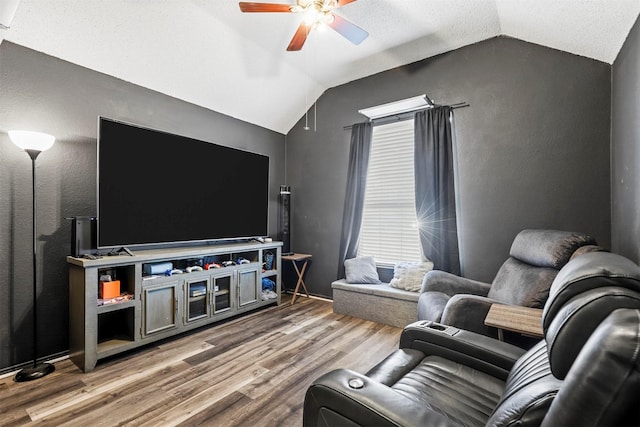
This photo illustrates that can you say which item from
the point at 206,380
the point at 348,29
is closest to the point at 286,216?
the point at 206,380

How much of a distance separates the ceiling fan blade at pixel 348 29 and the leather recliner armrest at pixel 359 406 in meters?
2.36

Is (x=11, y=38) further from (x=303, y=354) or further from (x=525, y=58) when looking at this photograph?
(x=525, y=58)

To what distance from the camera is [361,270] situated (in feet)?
12.4

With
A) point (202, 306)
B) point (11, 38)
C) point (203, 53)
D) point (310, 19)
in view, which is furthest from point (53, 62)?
point (202, 306)

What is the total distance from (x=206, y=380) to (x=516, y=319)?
218cm

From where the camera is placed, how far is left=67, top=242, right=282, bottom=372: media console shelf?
7.70 feet

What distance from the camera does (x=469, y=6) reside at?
266cm

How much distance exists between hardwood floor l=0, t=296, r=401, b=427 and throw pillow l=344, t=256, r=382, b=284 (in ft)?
2.01

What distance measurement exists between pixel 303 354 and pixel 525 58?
358 cm

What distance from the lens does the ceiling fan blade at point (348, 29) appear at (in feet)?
7.47

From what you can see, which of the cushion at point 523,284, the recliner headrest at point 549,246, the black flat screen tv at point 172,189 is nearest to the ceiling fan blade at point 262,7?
the black flat screen tv at point 172,189

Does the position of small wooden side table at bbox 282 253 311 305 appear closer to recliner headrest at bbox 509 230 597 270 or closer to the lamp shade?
recliner headrest at bbox 509 230 597 270

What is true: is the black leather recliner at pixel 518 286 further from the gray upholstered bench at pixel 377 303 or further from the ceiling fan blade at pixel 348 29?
A: the ceiling fan blade at pixel 348 29

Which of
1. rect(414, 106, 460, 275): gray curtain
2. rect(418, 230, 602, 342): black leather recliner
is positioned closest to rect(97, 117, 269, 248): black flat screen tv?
rect(414, 106, 460, 275): gray curtain
